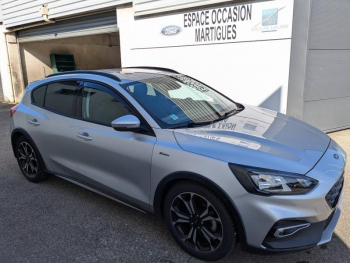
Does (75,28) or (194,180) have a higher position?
(75,28)

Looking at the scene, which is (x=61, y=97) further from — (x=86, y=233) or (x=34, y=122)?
(x=86, y=233)

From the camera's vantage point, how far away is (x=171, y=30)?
6.94 metres

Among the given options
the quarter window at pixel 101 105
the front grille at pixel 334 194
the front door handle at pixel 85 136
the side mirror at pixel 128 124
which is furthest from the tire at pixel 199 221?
the front door handle at pixel 85 136

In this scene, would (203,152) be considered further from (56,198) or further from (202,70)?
(202,70)

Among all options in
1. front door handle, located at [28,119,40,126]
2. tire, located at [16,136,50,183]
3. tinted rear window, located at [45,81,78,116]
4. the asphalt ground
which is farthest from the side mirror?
tire, located at [16,136,50,183]

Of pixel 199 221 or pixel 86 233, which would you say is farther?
pixel 86 233

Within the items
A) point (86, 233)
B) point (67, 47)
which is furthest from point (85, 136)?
point (67, 47)

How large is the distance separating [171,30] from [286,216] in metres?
5.82

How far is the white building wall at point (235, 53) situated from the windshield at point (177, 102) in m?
2.33

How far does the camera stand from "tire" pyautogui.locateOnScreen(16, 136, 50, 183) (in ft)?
12.8

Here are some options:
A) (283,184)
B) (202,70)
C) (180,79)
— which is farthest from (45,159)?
(202,70)

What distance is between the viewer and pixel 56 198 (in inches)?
144

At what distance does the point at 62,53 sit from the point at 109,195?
1205 cm

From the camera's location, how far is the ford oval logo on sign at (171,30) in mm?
6805
